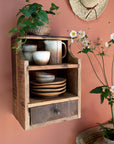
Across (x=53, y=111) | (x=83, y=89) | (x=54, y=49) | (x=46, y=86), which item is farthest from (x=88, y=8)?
(x=53, y=111)

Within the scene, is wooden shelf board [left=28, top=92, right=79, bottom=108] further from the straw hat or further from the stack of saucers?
the straw hat

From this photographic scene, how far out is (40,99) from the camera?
991 millimetres

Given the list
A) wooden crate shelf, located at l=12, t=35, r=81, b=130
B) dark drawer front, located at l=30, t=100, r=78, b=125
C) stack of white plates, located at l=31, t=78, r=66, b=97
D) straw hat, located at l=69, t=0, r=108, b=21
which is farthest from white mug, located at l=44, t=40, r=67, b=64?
straw hat, located at l=69, t=0, r=108, b=21

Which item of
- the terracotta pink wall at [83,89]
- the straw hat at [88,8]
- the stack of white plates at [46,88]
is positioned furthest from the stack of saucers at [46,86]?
the straw hat at [88,8]

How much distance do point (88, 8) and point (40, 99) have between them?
34.6 inches

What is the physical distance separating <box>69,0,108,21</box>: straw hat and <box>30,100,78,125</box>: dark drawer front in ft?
2.42

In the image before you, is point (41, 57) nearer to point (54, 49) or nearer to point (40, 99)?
point (54, 49)

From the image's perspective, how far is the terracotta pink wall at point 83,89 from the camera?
110 cm

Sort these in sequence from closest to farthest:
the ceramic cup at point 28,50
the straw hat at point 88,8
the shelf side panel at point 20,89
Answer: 1. the shelf side panel at point 20,89
2. the ceramic cup at point 28,50
3. the straw hat at point 88,8

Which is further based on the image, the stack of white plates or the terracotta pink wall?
the terracotta pink wall

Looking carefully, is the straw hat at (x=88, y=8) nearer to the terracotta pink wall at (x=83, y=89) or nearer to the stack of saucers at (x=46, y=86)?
the terracotta pink wall at (x=83, y=89)

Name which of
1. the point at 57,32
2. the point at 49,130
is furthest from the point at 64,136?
the point at 57,32

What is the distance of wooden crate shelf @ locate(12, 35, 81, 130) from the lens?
2.99 ft

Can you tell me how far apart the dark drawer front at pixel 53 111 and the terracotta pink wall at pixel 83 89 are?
29 cm
